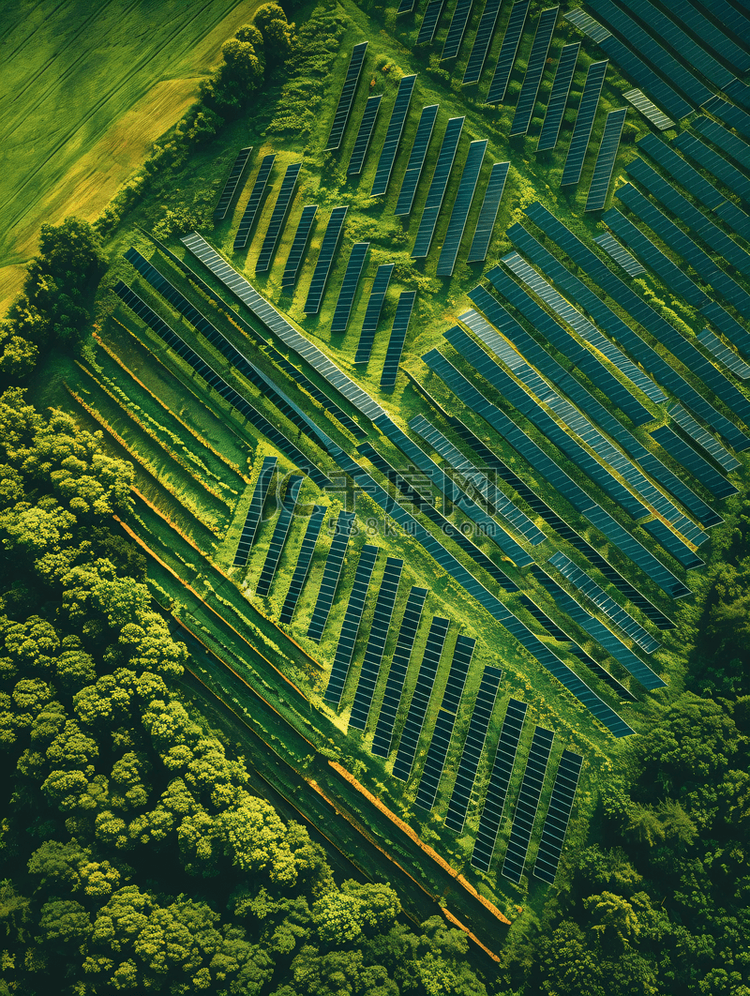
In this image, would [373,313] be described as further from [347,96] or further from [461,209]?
[347,96]

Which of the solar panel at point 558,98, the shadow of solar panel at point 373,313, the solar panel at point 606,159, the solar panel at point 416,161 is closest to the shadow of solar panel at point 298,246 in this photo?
the shadow of solar panel at point 373,313

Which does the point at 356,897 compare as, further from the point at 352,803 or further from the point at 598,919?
the point at 598,919

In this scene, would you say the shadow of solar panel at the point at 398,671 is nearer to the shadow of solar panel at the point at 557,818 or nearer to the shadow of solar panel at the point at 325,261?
the shadow of solar panel at the point at 557,818

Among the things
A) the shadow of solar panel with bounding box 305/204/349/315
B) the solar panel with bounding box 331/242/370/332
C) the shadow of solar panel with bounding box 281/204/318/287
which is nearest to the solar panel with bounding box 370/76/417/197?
the shadow of solar panel with bounding box 305/204/349/315

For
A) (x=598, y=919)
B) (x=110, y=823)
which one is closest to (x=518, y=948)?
(x=598, y=919)

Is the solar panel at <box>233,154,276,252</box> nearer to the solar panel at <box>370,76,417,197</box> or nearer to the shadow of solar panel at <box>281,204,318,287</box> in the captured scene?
the shadow of solar panel at <box>281,204,318,287</box>

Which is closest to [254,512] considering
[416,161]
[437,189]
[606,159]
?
[437,189]
